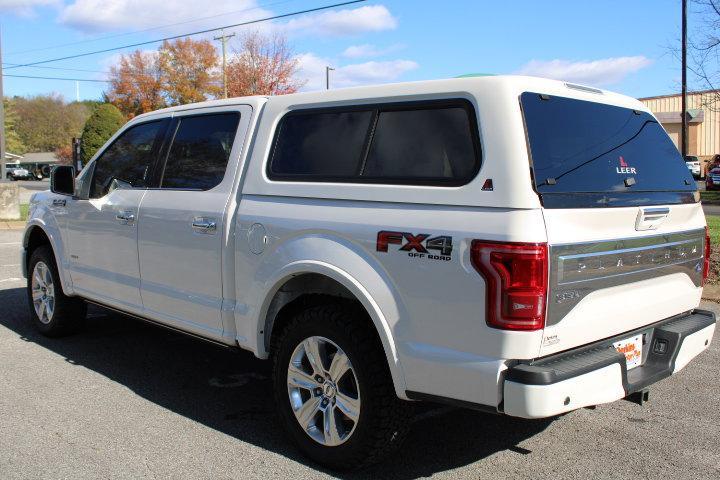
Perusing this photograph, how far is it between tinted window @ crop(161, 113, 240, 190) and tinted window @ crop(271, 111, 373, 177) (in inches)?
19.3

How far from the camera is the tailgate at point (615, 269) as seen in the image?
2.90 meters

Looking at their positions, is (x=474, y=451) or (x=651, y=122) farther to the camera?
(x=651, y=122)

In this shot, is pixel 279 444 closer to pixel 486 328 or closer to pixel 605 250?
pixel 486 328

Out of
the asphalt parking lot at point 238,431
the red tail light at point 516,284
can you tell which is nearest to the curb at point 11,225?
the asphalt parking lot at point 238,431

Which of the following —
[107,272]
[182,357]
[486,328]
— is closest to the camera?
[486,328]

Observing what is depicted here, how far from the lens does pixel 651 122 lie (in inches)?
159

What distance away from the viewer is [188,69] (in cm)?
5256

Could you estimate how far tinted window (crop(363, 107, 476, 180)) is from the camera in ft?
10.1

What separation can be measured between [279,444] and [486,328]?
1.65 metres

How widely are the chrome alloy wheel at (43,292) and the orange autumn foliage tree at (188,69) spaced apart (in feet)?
157

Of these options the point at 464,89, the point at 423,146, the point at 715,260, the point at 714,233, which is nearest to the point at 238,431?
the point at 423,146

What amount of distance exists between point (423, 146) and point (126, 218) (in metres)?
2.55

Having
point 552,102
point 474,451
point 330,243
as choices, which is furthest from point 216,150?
point 474,451

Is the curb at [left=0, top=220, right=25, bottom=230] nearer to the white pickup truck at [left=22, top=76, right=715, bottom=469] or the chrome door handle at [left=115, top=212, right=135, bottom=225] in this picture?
the chrome door handle at [left=115, top=212, right=135, bottom=225]
